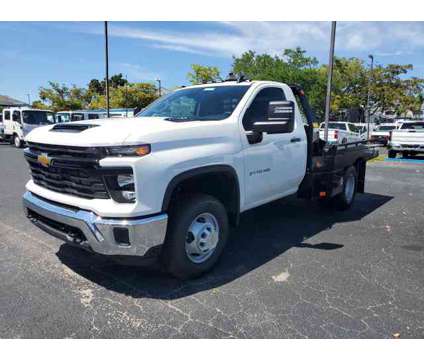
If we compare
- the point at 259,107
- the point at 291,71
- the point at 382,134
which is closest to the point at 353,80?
the point at 291,71

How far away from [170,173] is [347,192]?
430cm

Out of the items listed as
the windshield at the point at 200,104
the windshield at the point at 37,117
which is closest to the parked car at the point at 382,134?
the windshield at the point at 37,117

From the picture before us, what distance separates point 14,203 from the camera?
22.2 feet

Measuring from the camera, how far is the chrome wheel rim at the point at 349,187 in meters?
6.38

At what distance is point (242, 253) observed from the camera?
4344 millimetres

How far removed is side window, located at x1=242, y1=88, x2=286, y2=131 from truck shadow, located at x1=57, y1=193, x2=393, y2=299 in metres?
1.49

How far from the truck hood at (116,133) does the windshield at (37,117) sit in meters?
18.2

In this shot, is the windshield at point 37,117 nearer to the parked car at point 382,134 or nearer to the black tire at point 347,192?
the black tire at point 347,192

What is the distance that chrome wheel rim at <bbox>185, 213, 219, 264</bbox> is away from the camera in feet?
11.5

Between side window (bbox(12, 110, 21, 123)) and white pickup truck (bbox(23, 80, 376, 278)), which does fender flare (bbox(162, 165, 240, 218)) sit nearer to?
white pickup truck (bbox(23, 80, 376, 278))

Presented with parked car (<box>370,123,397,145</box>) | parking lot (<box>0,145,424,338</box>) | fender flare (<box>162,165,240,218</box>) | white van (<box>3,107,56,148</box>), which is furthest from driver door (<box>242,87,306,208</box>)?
parked car (<box>370,123,397,145</box>)

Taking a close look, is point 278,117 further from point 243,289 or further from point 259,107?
point 243,289

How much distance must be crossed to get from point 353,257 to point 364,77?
4039 centimetres

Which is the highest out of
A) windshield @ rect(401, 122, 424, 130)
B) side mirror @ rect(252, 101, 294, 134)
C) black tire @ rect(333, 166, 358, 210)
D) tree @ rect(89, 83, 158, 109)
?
tree @ rect(89, 83, 158, 109)
